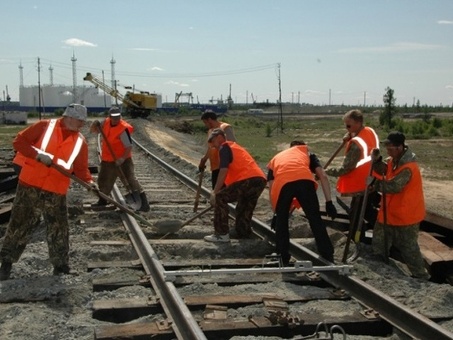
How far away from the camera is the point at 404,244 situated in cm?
713

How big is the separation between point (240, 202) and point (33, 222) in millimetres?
2714

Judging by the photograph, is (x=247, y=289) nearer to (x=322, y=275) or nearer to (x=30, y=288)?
(x=322, y=275)

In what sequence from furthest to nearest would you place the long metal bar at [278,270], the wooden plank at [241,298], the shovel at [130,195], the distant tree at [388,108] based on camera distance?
the distant tree at [388,108] < the shovel at [130,195] < the long metal bar at [278,270] < the wooden plank at [241,298]

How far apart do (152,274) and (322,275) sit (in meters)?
1.69

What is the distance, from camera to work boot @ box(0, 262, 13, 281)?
241 inches

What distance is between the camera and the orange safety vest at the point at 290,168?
6693 mm

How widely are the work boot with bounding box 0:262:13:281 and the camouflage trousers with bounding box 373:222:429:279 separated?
4154 millimetres

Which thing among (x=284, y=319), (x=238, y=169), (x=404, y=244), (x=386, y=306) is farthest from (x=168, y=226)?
(x=386, y=306)

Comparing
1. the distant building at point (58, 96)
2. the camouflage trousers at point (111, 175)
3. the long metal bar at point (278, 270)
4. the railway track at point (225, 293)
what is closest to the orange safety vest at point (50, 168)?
the railway track at point (225, 293)

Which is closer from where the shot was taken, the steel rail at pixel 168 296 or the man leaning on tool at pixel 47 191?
the steel rail at pixel 168 296

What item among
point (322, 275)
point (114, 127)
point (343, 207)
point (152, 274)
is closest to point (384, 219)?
point (322, 275)

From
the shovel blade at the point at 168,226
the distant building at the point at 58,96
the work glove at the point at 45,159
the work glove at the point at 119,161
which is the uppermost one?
Result: the distant building at the point at 58,96

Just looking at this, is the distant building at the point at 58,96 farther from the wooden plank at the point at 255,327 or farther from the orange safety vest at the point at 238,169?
the wooden plank at the point at 255,327

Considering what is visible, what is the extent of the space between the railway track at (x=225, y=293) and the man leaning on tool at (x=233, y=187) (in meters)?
0.28
